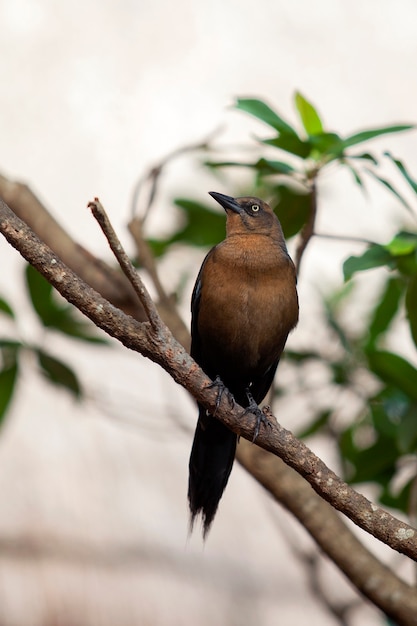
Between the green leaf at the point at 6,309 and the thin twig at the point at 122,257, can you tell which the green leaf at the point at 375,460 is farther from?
the thin twig at the point at 122,257

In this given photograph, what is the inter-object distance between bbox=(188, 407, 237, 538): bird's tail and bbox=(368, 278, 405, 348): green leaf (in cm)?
100

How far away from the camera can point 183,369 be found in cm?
192

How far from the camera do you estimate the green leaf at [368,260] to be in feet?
7.77

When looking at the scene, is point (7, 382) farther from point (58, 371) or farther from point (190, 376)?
point (190, 376)

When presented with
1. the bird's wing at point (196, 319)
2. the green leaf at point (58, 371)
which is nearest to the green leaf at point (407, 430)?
Result: the bird's wing at point (196, 319)

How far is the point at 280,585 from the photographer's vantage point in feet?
13.2

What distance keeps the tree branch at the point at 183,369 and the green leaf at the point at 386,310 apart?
1.43 metres

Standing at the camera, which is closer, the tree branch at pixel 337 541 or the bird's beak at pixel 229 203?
the tree branch at pixel 337 541

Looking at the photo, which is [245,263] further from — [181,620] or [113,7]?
[113,7]

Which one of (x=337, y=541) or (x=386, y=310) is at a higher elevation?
(x=386, y=310)

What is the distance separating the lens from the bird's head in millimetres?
2861

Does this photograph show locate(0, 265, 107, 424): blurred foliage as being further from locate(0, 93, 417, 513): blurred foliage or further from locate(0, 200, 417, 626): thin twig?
locate(0, 200, 417, 626): thin twig

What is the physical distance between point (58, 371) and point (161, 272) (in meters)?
0.95

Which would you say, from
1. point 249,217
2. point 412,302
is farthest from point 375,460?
point 249,217
